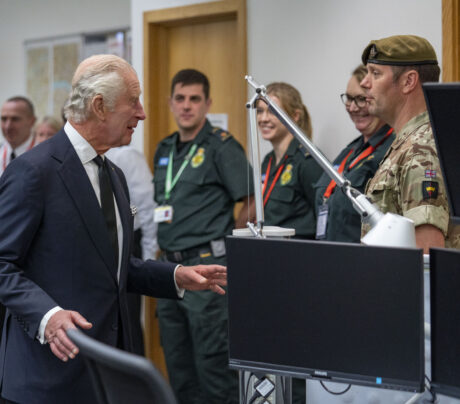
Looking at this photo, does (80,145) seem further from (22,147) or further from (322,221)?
(22,147)

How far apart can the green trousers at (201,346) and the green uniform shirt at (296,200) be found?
1.19 ft

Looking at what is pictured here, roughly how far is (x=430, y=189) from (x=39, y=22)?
522 centimetres

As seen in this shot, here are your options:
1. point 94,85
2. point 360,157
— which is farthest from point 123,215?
point 360,157

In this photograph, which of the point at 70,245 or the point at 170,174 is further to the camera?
the point at 170,174

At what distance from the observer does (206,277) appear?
80.9 inches

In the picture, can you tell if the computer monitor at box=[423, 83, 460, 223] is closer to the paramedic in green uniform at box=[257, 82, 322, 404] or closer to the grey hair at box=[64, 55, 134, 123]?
the grey hair at box=[64, 55, 134, 123]

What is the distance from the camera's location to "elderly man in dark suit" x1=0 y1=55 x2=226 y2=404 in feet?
6.04

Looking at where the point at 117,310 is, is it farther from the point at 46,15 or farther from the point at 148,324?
the point at 46,15

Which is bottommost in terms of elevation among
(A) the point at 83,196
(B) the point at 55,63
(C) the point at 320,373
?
(C) the point at 320,373

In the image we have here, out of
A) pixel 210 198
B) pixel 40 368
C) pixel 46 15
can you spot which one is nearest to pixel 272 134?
pixel 210 198

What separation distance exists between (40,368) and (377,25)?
93.5 inches

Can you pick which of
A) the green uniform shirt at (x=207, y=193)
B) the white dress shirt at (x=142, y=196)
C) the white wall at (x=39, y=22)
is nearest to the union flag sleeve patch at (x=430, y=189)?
the green uniform shirt at (x=207, y=193)

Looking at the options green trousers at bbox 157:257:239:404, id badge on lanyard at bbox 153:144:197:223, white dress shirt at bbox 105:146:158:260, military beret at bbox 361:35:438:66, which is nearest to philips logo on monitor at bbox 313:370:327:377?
military beret at bbox 361:35:438:66

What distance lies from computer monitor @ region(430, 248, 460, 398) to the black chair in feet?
1.75
